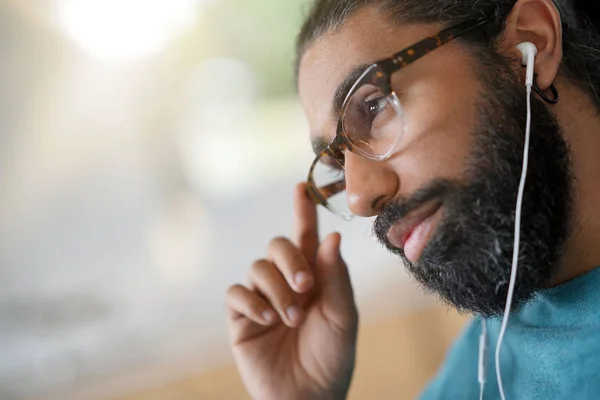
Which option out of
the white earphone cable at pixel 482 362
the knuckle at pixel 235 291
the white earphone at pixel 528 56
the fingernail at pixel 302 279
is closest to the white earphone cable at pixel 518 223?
the white earphone at pixel 528 56

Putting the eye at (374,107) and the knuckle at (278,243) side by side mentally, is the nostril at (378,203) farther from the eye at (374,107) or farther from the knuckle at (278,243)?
the knuckle at (278,243)

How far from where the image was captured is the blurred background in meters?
1.63

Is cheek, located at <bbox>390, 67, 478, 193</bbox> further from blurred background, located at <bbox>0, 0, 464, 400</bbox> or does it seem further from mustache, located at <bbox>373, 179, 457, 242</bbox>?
blurred background, located at <bbox>0, 0, 464, 400</bbox>

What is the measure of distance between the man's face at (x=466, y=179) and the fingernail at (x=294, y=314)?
263mm

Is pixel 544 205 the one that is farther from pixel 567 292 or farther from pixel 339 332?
pixel 339 332

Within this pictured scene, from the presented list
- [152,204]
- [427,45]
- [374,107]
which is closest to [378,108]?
[374,107]

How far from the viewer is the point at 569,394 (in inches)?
32.2

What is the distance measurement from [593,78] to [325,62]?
41 centimetres

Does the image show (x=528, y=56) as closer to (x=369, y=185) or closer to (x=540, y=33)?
(x=540, y=33)

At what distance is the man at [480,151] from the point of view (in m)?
0.77

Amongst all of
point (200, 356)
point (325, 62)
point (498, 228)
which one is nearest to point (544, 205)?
point (498, 228)

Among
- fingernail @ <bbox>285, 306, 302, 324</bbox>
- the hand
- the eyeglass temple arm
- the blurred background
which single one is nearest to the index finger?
the hand

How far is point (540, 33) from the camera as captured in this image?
2.75 ft

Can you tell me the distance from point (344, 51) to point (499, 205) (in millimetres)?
320
